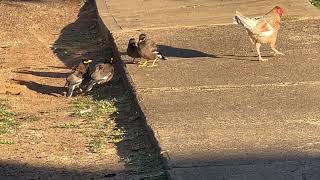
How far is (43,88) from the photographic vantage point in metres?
11.4

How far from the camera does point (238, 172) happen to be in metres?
6.42

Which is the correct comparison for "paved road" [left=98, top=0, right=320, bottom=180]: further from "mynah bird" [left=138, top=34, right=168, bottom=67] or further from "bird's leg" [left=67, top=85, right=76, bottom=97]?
"bird's leg" [left=67, top=85, right=76, bottom=97]

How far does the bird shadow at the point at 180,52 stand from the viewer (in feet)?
36.6

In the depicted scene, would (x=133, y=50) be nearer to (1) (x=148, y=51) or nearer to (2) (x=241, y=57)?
(1) (x=148, y=51)

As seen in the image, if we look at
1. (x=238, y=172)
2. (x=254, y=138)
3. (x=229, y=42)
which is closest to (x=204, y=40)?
(x=229, y=42)

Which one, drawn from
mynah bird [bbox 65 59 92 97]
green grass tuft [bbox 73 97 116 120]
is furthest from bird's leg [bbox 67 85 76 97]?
green grass tuft [bbox 73 97 116 120]

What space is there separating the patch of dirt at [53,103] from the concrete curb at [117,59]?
0.28 feet

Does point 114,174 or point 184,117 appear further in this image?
point 184,117

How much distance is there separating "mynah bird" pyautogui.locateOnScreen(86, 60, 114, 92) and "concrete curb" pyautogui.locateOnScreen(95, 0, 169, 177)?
0.19 metres

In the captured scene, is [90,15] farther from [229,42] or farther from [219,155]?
[219,155]

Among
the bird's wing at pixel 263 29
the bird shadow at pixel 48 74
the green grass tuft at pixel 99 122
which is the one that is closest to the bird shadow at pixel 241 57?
the bird's wing at pixel 263 29

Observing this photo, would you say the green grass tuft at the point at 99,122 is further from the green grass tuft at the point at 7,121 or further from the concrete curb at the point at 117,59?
the green grass tuft at the point at 7,121

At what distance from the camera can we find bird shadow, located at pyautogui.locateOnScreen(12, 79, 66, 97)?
11064mm

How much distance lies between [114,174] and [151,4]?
900 cm
